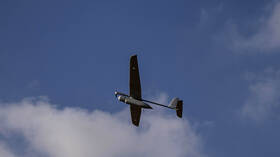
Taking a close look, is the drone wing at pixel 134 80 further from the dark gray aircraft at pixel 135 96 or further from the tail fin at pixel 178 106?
the tail fin at pixel 178 106

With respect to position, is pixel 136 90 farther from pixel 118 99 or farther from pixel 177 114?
pixel 177 114

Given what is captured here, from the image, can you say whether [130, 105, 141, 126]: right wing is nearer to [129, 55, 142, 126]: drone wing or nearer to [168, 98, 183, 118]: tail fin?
[129, 55, 142, 126]: drone wing

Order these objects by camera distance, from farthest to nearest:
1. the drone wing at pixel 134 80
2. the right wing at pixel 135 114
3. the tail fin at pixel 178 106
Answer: the right wing at pixel 135 114, the tail fin at pixel 178 106, the drone wing at pixel 134 80

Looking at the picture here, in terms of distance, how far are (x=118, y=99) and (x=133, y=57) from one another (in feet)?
28.3

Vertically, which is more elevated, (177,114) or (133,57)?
(133,57)

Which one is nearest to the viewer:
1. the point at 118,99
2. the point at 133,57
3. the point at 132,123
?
the point at 133,57

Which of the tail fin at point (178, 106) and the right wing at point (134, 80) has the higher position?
the right wing at point (134, 80)

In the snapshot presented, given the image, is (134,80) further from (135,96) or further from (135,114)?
(135,114)

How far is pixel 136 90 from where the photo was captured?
57062 millimetres

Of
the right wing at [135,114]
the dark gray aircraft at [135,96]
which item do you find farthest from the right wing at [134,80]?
the right wing at [135,114]

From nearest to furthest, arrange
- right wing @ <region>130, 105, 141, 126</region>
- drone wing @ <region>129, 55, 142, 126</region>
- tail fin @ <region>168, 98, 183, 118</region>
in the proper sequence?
drone wing @ <region>129, 55, 142, 126</region> < tail fin @ <region>168, 98, 183, 118</region> < right wing @ <region>130, 105, 141, 126</region>

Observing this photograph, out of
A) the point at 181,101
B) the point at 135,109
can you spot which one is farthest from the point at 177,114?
the point at 135,109

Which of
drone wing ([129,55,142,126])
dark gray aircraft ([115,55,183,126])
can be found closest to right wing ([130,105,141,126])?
dark gray aircraft ([115,55,183,126])

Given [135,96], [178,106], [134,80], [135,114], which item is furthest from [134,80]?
[178,106]
